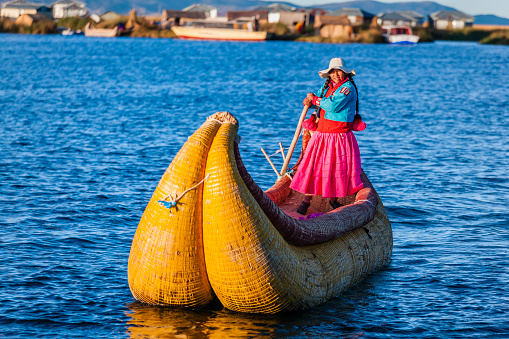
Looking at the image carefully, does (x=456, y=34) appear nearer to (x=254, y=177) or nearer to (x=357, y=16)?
(x=357, y=16)

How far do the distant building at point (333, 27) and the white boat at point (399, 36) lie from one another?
6.11 m

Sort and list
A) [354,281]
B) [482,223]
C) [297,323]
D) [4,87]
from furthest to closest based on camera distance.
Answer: [4,87], [482,223], [354,281], [297,323]

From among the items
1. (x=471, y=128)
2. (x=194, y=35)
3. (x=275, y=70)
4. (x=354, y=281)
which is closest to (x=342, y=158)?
(x=354, y=281)

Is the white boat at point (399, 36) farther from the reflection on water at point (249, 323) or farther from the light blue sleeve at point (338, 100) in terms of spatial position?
the reflection on water at point (249, 323)

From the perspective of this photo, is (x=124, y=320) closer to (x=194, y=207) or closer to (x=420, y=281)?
(x=194, y=207)

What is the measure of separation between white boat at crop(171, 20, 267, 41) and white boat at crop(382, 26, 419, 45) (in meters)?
17.9

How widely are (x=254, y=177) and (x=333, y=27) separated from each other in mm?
86682

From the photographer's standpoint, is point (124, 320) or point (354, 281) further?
point (354, 281)

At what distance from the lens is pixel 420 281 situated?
868 centimetres

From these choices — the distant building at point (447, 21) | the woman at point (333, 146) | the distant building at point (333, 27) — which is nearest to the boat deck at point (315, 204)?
the woman at point (333, 146)

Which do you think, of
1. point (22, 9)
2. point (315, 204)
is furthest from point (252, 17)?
point (315, 204)

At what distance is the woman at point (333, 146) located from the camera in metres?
8.57

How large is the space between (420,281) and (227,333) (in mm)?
3078

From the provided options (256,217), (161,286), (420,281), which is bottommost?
(420,281)
